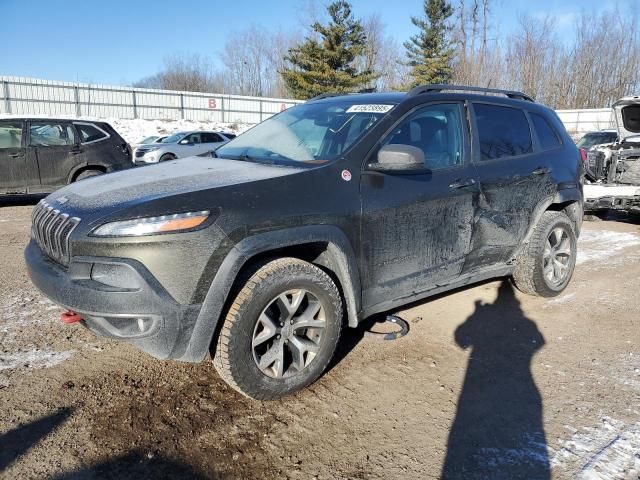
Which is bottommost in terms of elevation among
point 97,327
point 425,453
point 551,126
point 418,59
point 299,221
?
point 425,453

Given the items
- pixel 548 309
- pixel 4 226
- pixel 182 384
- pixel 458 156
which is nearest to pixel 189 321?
pixel 182 384

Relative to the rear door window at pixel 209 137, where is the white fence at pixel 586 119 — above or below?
above

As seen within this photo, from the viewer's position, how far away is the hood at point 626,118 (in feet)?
28.0

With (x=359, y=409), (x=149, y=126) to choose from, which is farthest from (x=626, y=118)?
(x=149, y=126)

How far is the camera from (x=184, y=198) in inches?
99.9

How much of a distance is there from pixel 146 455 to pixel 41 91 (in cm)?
3033

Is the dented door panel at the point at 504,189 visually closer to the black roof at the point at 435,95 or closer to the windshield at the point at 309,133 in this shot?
the black roof at the point at 435,95

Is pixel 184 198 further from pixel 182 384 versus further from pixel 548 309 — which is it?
pixel 548 309

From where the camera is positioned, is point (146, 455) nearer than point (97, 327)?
Yes

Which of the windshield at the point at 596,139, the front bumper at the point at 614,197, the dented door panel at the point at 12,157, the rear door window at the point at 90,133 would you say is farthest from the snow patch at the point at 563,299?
the windshield at the point at 596,139

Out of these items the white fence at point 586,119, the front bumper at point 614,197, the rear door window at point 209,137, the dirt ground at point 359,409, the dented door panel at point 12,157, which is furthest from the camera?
the white fence at point 586,119

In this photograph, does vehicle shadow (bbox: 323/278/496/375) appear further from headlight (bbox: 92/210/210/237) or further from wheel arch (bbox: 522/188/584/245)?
headlight (bbox: 92/210/210/237)

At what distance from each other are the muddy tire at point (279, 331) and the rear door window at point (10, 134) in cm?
858

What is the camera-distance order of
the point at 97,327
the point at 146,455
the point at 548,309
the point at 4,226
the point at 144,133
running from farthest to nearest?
1. the point at 144,133
2. the point at 4,226
3. the point at 548,309
4. the point at 97,327
5. the point at 146,455
